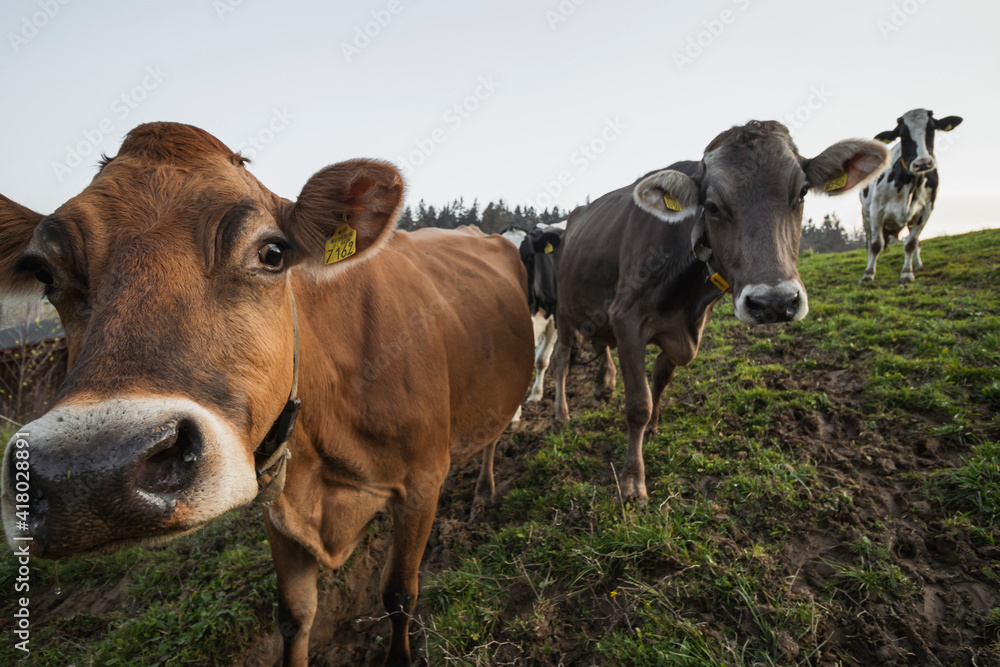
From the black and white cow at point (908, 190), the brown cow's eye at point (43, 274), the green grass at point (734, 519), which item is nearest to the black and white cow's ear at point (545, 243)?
the green grass at point (734, 519)

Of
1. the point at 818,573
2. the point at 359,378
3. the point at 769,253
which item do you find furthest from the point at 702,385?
the point at 359,378

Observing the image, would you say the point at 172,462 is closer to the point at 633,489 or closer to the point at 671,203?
the point at 633,489

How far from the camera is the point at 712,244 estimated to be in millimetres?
3357

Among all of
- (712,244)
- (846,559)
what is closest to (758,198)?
(712,244)

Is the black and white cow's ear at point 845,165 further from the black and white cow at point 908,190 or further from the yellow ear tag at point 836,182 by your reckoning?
the black and white cow at point 908,190

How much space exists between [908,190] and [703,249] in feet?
27.5

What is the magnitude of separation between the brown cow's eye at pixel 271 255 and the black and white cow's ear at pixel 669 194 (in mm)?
2650

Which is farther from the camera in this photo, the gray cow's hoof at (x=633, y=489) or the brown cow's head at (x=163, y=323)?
the gray cow's hoof at (x=633, y=489)

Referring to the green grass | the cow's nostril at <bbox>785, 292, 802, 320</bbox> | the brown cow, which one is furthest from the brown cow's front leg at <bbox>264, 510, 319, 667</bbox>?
the cow's nostril at <bbox>785, 292, 802, 320</bbox>

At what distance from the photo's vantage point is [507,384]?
143 inches

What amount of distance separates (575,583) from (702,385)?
286cm

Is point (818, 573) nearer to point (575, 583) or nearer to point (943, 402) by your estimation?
point (575, 583)

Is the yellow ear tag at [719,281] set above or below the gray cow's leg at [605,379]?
above

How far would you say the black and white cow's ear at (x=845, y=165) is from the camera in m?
3.31
